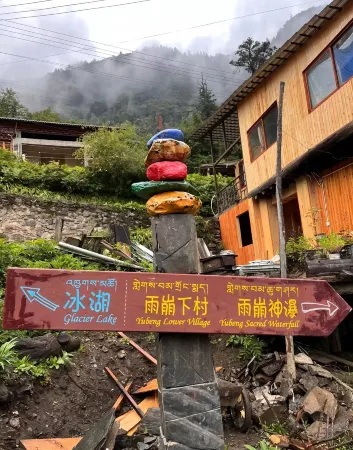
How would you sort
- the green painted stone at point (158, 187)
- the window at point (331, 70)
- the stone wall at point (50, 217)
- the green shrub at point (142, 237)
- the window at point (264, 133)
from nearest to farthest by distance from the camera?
the green painted stone at point (158, 187)
the window at point (331, 70)
the window at point (264, 133)
the stone wall at point (50, 217)
the green shrub at point (142, 237)

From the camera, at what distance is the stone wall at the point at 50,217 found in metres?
14.8

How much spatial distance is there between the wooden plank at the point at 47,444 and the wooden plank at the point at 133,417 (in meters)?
0.94

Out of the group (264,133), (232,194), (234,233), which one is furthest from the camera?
(232,194)

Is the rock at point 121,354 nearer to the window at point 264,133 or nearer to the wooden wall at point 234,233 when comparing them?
the wooden wall at point 234,233

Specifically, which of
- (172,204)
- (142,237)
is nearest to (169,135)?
(172,204)

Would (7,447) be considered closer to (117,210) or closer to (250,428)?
(250,428)

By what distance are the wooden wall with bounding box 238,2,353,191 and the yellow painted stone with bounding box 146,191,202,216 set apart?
24.7 ft

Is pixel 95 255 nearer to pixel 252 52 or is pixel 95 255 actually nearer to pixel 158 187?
pixel 158 187

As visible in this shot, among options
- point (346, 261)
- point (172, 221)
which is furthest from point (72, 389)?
point (346, 261)

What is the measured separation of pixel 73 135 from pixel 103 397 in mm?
25153

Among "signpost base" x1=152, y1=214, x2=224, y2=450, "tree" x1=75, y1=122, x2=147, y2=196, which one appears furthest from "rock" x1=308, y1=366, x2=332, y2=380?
"tree" x1=75, y1=122, x2=147, y2=196

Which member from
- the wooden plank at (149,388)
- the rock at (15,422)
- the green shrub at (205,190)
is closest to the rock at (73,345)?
the wooden plank at (149,388)

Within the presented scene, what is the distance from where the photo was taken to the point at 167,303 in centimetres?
300

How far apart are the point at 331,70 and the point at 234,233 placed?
7733mm
